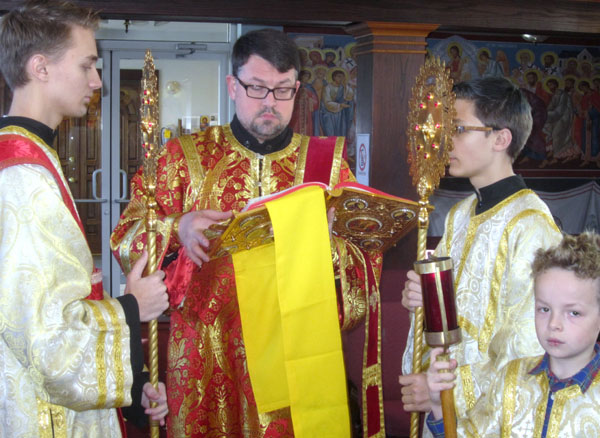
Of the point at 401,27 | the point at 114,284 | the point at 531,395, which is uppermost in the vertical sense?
the point at 401,27

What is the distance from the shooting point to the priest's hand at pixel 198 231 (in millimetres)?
2166

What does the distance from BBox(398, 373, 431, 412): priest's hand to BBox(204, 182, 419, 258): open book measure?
0.50m

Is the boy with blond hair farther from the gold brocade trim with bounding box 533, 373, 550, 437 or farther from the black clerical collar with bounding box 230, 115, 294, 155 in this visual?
the black clerical collar with bounding box 230, 115, 294, 155

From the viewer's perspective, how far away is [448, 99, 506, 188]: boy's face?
7.16ft

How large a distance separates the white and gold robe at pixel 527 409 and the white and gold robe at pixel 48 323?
2.85ft

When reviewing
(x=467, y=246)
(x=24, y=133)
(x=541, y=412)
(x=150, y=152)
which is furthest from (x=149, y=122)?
(x=541, y=412)

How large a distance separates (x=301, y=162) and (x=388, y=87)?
2.31 metres

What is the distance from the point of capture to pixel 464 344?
6.84 feet

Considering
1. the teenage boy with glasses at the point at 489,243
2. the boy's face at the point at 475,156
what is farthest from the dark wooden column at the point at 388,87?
the boy's face at the point at 475,156

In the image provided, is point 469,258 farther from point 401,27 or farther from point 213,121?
point 213,121

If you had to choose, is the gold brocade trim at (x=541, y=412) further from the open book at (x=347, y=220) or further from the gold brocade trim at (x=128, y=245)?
the gold brocade trim at (x=128, y=245)

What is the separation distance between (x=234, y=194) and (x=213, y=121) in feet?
17.9

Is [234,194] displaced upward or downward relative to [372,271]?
upward

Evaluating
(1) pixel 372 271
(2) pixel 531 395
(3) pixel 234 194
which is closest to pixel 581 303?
(2) pixel 531 395
